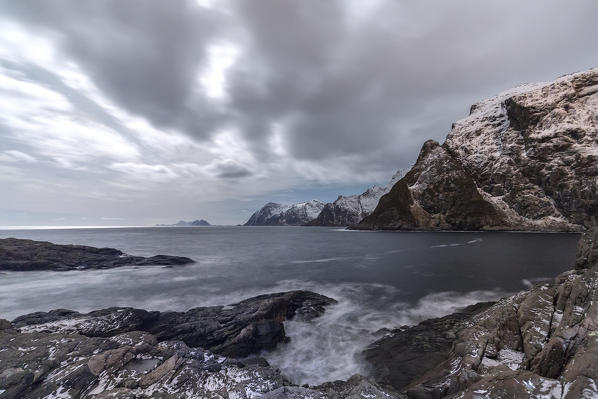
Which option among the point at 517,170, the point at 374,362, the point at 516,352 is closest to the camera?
the point at 516,352

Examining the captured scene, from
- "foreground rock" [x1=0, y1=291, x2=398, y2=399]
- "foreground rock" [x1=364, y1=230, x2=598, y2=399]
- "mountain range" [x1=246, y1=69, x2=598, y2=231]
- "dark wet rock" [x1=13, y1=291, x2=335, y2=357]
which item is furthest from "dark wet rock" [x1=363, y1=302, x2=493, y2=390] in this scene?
"mountain range" [x1=246, y1=69, x2=598, y2=231]

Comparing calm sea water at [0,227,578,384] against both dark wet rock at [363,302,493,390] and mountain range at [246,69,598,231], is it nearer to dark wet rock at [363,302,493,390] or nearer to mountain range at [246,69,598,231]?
dark wet rock at [363,302,493,390]

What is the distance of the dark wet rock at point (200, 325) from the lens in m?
12.8

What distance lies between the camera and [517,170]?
113 metres

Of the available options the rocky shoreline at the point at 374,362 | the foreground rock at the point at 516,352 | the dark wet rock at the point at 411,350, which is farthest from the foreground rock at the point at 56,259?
the foreground rock at the point at 516,352

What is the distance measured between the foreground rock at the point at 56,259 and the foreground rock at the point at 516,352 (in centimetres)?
3941

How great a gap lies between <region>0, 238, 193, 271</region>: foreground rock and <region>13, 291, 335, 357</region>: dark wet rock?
2702 centimetres

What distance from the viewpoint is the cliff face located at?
97375 millimetres

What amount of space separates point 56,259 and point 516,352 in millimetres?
55403

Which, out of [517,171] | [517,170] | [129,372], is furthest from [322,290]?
[517,170]

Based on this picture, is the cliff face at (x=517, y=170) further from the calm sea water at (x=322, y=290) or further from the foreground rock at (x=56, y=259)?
the foreground rock at (x=56, y=259)

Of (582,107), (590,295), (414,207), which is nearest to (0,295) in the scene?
(590,295)

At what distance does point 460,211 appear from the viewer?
118188mm

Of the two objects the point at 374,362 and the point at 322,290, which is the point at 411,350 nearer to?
the point at 374,362
